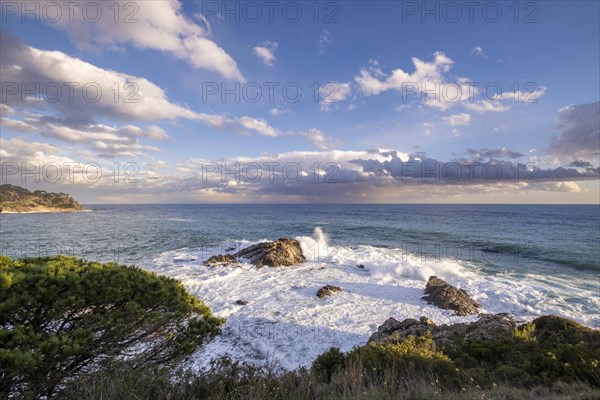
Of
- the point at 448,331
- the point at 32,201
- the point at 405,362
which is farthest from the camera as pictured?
the point at 32,201

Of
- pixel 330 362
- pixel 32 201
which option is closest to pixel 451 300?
pixel 330 362

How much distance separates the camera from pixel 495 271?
2461 cm

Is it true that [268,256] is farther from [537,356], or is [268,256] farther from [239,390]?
[239,390]

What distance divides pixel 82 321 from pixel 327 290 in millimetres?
14259

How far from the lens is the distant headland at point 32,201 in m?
103

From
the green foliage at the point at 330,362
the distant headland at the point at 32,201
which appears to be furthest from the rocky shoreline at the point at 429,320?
the distant headland at the point at 32,201

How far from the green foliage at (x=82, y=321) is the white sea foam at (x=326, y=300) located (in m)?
4.18

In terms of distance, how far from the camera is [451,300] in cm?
1608

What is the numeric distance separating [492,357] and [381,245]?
98.8ft

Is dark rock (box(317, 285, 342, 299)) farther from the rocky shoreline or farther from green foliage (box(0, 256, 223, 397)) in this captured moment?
green foliage (box(0, 256, 223, 397))

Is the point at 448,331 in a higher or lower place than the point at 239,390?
lower

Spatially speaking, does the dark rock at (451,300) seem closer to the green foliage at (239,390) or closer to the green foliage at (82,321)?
the green foliage at (239,390)

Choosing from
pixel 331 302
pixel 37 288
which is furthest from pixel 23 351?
pixel 331 302

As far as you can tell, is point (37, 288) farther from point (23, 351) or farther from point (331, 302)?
point (331, 302)
